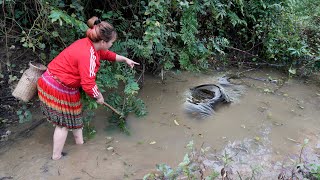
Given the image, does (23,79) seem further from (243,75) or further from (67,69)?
(243,75)

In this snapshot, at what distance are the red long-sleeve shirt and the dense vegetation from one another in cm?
42

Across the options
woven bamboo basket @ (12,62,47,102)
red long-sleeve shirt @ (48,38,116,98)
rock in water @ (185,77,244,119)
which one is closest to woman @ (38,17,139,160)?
red long-sleeve shirt @ (48,38,116,98)

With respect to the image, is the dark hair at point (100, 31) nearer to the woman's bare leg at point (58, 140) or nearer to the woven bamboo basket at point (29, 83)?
the woven bamboo basket at point (29, 83)

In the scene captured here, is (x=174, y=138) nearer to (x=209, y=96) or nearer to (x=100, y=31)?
(x=209, y=96)

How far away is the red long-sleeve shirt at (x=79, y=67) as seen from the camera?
10.9 feet

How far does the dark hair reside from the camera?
10.9ft

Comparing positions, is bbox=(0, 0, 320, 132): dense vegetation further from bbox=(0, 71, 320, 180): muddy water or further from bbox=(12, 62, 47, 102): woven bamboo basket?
bbox=(12, 62, 47, 102): woven bamboo basket

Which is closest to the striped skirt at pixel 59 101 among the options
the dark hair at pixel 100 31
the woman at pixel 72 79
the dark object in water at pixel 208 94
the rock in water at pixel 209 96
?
the woman at pixel 72 79

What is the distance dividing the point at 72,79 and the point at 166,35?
2.07 m

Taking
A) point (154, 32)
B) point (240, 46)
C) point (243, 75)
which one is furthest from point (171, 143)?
point (240, 46)

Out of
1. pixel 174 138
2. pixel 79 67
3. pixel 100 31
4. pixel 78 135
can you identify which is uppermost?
pixel 100 31

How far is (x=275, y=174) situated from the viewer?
12.1 ft

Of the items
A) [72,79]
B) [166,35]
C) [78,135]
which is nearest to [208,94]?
[166,35]

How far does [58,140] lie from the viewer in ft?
12.1
